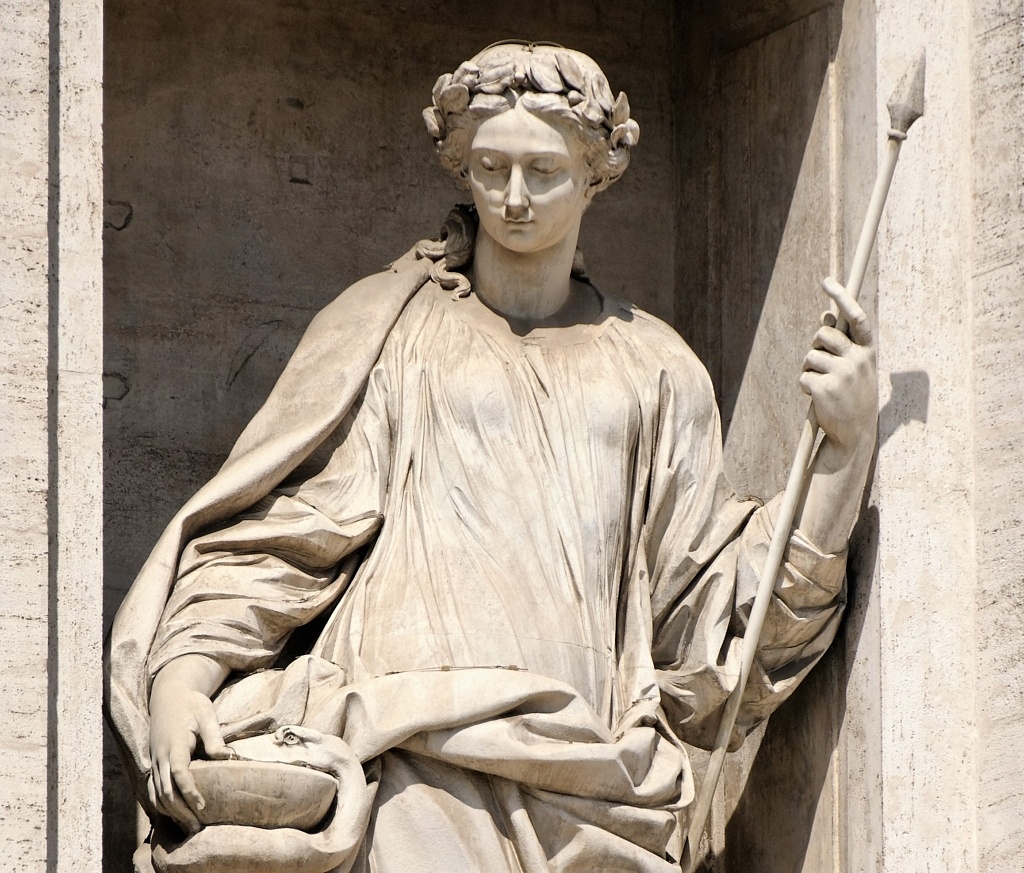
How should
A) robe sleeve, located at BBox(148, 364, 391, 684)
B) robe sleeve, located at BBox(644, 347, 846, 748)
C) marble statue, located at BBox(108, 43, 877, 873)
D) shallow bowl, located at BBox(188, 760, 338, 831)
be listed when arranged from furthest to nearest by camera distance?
robe sleeve, located at BBox(644, 347, 846, 748)
robe sleeve, located at BBox(148, 364, 391, 684)
marble statue, located at BBox(108, 43, 877, 873)
shallow bowl, located at BBox(188, 760, 338, 831)

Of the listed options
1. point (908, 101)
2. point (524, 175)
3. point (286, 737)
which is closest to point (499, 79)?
point (524, 175)

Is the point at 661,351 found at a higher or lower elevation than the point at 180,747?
higher

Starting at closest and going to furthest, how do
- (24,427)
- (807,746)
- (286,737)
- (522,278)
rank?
(24,427)
(286,737)
(522,278)
(807,746)

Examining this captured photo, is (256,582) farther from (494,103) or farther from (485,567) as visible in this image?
(494,103)

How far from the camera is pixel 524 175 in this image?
632 cm

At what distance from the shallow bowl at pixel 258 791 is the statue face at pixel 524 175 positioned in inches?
48.7

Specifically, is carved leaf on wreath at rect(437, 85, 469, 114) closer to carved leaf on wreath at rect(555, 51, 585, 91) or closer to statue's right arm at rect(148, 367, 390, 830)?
carved leaf on wreath at rect(555, 51, 585, 91)

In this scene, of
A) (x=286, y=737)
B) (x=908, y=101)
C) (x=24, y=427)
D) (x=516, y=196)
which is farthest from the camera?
(x=908, y=101)

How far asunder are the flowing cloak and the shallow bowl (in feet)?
0.11

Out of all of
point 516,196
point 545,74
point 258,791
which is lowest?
point 258,791

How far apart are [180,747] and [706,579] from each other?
1229mm

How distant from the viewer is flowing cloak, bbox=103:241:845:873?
19.3 ft

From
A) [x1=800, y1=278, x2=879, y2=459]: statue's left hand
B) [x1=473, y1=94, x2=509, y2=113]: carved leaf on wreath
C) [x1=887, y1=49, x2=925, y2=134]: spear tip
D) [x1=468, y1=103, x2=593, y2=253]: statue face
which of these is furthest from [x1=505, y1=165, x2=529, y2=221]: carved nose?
[x1=887, y1=49, x2=925, y2=134]: spear tip

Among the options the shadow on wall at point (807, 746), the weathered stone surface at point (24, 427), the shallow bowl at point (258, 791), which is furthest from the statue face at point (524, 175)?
the shallow bowl at point (258, 791)
